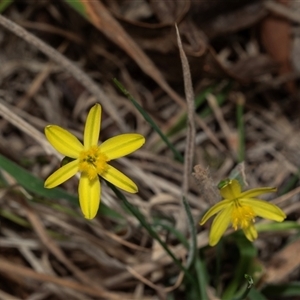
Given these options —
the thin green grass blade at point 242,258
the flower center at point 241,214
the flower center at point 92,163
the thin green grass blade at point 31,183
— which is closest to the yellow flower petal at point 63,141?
A: the flower center at point 92,163

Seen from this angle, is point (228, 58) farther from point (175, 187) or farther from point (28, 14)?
point (28, 14)

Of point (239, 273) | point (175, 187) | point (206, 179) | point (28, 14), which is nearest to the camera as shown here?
point (206, 179)

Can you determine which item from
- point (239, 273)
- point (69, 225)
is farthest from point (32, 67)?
point (239, 273)

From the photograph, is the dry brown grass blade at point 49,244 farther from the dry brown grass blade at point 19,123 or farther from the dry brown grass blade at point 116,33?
the dry brown grass blade at point 116,33

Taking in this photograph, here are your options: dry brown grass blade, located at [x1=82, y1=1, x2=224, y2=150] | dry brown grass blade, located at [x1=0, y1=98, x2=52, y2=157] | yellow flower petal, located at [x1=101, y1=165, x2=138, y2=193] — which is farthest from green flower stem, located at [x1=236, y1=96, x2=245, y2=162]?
yellow flower petal, located at [x1=101, y1=165, x2=138, y2=193]

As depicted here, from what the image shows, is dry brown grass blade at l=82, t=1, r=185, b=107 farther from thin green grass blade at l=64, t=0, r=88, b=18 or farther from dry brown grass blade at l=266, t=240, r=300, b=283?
dry brown grass blade at l=266, t=240, r=300, b=283

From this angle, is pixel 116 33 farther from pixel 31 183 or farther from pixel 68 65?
pixel 31 183

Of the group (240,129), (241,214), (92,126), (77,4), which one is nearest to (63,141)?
(92,126)
